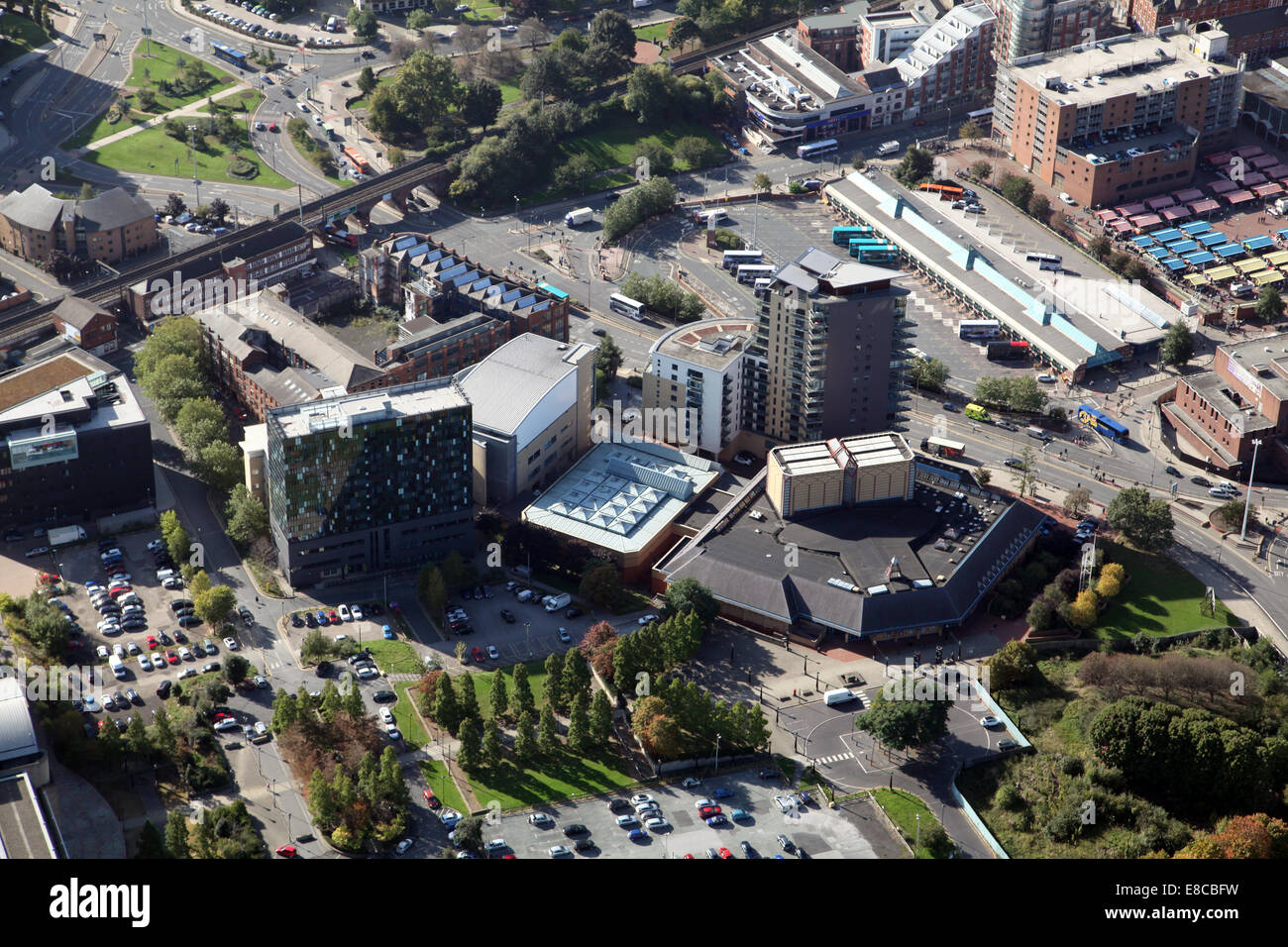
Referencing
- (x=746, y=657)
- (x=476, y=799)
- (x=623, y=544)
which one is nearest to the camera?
(x=476, y=799)

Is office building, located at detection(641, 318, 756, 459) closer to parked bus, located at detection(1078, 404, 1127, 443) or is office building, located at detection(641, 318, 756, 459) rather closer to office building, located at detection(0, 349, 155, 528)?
parked bus, located at detection(1078, 404, 1127, 443)

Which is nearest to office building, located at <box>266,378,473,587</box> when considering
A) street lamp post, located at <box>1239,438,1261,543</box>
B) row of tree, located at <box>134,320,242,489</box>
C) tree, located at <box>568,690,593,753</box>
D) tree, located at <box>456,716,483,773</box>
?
row of tree, located at <box>134,320,242,489</box>

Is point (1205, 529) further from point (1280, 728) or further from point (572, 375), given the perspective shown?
point (572, 375)

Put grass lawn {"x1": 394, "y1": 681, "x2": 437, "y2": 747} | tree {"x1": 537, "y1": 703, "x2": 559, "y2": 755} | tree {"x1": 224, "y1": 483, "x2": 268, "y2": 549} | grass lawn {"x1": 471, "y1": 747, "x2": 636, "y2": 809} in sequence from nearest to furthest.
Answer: grass lawn {"x1": 471, "y1": 747, "x2": 636, "y2": 809}
tree {"x1": 537, "y1": 703, "x2": 559, "y2": 755}
grass lawn {"x1": 394, "y1": 681, "x2": 437, "y2": 747}
tree {"x1": 224, "y1": 483, "x2": 268, "y2": 549}

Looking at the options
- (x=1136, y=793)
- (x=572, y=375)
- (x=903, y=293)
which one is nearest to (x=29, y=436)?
(x=572, y=375)

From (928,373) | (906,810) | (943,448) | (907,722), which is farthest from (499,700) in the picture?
(928,373)

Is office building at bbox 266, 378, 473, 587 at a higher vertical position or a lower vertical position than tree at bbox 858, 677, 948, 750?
higher

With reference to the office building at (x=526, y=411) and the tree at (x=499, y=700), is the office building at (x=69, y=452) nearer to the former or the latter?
the office building at (x=526, y=411)
